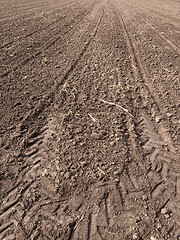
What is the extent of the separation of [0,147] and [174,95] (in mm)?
3761

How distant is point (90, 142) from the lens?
3.44m

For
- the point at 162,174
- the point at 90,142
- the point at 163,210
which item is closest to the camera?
the point at 163,210

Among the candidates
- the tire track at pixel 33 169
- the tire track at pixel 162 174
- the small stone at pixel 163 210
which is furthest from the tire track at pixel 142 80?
the tire track at pixel 33 169

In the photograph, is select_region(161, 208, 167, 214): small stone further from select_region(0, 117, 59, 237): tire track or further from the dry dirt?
select_region(0, 117, 59, 237): tire track

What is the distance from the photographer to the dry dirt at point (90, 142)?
2.48 m

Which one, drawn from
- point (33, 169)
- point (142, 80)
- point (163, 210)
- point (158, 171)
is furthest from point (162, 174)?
point (142, 80)

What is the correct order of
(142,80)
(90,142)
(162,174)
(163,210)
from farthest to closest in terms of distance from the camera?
(142,80)
(90,142)
(162,174)
(163,210)

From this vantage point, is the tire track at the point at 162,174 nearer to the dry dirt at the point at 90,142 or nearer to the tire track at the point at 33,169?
the dry dirt at the point at 90,142

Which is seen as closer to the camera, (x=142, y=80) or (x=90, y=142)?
(x=90, y=142)

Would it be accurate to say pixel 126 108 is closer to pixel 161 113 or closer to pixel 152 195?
pixel 161 113

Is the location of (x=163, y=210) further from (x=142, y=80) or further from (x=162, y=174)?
(x=142, y=80)

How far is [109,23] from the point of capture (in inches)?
378

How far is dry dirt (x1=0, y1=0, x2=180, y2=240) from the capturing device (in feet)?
8.13

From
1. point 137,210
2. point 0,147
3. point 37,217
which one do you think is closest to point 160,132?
point 137,210
